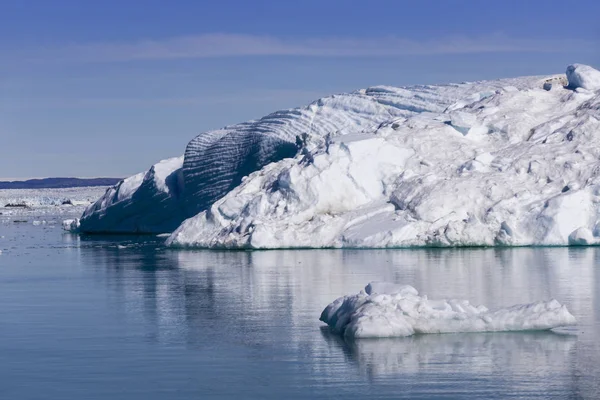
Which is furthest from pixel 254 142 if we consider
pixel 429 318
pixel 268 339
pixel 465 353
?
pixel 465 353

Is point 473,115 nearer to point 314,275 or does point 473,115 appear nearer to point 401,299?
point 314,275

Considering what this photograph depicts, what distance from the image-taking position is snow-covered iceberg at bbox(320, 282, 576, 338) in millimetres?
8781

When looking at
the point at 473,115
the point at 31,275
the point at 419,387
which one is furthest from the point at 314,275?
the point at 473,115

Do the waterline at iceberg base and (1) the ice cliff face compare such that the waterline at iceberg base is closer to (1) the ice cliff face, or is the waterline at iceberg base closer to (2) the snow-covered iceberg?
(1) the ice cliff face

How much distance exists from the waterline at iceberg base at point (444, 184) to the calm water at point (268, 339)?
317cm

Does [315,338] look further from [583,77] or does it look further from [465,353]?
[583,77]

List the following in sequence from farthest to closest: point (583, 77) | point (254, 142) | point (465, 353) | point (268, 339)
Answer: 1. point (254, 142)
2. point (583, 77)
3. point (268, 339)
4. point (465, 353)

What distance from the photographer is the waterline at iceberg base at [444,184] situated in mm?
20344

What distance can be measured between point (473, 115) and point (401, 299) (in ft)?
48.4

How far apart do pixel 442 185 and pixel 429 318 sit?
41.0 ft

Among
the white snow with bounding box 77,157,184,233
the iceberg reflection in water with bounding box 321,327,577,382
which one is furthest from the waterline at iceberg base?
the iceberg reflection in water with bounding box 321,327,577,382

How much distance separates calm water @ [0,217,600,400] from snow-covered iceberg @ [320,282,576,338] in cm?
14

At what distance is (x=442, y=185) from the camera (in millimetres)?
21234

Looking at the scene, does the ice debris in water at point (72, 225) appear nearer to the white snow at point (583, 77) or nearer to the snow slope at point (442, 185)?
the snow slope at point (442, 185)
